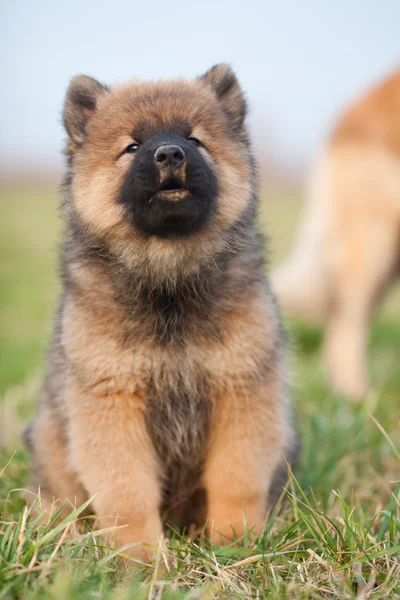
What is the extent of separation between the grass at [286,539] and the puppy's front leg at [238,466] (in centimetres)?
12

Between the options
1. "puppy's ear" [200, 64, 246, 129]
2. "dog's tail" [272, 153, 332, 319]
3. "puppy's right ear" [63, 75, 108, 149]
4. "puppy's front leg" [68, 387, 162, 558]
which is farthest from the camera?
"dog's tail" [272, 153, 332, 319]

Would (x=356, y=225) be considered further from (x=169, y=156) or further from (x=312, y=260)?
(x=169, y=156)

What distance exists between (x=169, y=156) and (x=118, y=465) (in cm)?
130

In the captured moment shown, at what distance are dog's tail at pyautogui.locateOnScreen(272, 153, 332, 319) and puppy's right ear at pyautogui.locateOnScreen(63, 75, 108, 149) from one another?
3677mm

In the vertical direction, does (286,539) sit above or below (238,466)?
below

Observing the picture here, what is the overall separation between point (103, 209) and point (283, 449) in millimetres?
1428

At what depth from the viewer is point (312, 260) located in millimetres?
6598

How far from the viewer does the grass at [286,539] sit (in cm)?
218

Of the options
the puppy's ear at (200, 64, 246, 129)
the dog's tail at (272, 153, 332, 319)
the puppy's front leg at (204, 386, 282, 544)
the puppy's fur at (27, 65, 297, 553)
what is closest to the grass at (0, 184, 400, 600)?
the puppy's front leg at (204, 386, 282, 544)

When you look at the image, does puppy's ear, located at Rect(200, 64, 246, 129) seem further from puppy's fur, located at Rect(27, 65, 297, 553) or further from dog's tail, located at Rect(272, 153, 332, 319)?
dog's tail, located at Rect(272, 153, 332, 319)

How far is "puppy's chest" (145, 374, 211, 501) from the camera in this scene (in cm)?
283

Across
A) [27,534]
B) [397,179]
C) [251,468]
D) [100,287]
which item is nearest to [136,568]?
[27,534]

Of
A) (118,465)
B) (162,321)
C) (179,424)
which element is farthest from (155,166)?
(118,465)

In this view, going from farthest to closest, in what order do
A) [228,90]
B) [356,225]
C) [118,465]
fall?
1. [356,225]
2. [228,90]
3. [118,465]
